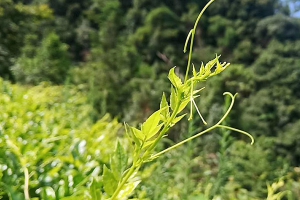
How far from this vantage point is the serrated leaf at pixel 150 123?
1.28ft

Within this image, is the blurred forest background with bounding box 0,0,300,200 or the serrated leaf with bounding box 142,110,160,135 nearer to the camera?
the serrated leaf with bounding box 142,110,160,135

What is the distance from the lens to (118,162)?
43 cm

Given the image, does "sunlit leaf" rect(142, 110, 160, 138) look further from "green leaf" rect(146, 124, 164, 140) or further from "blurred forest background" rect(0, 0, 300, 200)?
"blurred forest background" rect(0, 0, 300, 200)

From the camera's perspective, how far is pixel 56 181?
716 mm

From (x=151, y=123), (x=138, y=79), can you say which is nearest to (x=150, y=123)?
(x=151, y=123)

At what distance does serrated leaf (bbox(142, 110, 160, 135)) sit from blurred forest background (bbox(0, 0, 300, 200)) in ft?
0.79

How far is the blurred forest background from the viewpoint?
0.91 meters

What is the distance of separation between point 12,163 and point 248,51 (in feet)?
55.8

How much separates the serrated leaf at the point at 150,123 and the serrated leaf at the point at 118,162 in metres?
0.05

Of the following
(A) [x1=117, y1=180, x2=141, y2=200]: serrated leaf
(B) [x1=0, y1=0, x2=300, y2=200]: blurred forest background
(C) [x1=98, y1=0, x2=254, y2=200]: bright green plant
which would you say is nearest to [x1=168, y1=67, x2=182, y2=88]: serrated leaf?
(C) [x1=98, y1=0, x2=254, y2=200]: bright green plant

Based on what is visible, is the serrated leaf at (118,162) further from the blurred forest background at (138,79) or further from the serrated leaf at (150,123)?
the blurred forest background at (138,79)

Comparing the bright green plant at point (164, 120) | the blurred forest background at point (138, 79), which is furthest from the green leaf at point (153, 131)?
the blurred forest background at point (138, 79)

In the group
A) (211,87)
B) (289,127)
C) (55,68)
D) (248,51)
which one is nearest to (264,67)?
(248,51)

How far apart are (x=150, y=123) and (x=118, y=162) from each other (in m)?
0.06
